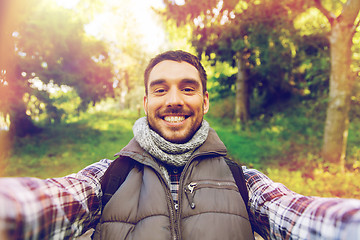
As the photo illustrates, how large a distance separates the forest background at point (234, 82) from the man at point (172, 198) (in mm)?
2182

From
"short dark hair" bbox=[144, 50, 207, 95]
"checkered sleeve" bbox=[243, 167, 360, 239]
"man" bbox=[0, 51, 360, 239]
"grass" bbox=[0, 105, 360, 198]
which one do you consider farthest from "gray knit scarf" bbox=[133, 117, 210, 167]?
"grass" bbox=[0, 105, 360, 198]

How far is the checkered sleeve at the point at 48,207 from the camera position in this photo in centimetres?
91

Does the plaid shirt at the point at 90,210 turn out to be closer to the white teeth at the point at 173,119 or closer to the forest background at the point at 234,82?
the white teeth at the point at 173,119

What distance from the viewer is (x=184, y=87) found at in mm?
2025

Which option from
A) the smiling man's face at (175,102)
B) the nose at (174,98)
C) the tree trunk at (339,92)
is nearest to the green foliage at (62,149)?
the smiling man's face at (175,102)

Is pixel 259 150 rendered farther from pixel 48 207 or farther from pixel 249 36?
pixel 48 207

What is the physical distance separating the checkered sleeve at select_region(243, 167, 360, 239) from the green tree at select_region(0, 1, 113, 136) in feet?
24.0

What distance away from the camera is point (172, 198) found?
1.57 meters

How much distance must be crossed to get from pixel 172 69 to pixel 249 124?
936cm

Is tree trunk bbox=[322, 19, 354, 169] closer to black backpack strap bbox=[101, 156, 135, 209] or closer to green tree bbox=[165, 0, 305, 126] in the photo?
green tree bbox=[165, 0, 305, 126]

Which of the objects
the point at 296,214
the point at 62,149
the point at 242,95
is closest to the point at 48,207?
the point at 296,214

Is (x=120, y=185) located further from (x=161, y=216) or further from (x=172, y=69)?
(x=172, y=69)

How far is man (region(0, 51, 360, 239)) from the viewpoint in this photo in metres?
1.04

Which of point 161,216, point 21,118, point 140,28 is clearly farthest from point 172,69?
point 140,28
